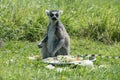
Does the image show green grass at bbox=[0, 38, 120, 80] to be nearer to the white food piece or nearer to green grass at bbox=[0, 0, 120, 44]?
the white food piece

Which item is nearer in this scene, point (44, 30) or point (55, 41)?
point (55, 41)

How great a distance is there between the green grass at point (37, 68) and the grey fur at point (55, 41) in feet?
1.60

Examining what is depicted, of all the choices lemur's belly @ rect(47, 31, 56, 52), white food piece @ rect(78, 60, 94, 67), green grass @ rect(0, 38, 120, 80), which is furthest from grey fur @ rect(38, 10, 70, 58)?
white food piece @ rect(78, 60, 94, 67)

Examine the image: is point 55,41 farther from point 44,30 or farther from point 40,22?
point 40,22

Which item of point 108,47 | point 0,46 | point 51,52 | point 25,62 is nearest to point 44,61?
point 25,62

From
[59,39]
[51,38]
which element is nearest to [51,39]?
[51,38]

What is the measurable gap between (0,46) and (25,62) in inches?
86.9

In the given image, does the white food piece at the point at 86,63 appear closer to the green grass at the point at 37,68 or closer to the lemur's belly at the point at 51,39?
the green grass at the point at 37,68

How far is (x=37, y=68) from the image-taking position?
859 centimetres

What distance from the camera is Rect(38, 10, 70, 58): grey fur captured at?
1027cm

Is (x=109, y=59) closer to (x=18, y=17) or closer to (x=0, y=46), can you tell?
(x=0, y=46)

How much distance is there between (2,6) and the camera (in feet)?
43.4

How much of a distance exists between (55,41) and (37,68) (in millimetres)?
1886

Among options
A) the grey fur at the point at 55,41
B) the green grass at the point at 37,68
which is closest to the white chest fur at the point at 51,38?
the grey fur at the point at 55,41
